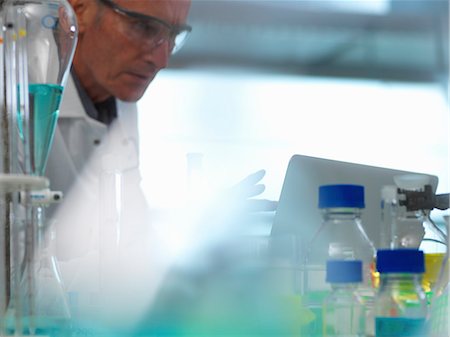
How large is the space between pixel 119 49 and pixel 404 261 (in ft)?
4.59

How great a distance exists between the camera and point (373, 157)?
13.5ft

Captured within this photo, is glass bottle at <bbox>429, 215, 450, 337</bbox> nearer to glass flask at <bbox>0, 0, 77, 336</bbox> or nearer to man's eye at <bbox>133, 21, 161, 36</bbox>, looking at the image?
glass flask at <bbox>0, 0, 77, 336</bbox>

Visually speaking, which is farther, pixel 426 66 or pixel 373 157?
pixel 426 66

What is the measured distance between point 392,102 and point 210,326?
3623mm

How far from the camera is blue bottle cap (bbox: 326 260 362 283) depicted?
884 millimetres

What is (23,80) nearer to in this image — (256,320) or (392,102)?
(256,320)

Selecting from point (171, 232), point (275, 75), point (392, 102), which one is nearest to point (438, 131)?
point (392, 102)

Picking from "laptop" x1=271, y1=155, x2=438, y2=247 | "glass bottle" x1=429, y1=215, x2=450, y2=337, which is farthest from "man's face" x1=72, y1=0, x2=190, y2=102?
"glass bottle" x1=429, y1=215, x2=450, y2=337

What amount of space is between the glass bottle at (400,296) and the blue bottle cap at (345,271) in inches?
1.4

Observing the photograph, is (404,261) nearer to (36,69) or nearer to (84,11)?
(36,69)

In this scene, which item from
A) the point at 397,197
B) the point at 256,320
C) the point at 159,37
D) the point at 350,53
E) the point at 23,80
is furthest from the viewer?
the point at 350,53

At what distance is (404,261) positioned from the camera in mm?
878

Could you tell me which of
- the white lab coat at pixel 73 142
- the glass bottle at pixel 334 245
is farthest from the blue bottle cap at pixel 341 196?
the white lab coat at pixel 73 142

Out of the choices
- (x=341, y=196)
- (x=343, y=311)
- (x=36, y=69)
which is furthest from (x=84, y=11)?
(x=343, y=311)
